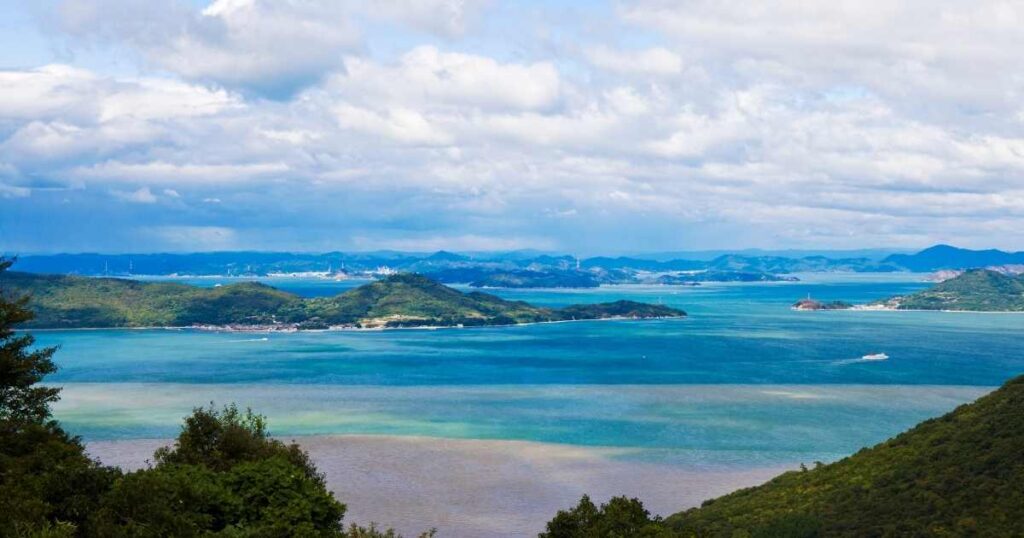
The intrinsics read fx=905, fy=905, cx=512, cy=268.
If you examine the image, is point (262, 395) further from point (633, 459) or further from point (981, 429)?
point (981, 429)

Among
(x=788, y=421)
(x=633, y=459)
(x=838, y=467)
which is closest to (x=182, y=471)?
(x=838, y=467)

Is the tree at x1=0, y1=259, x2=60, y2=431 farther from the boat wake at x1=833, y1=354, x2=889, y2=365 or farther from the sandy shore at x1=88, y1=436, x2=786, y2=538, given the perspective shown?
the boat wake at x1=833, y1=354, x2=889, y2=365

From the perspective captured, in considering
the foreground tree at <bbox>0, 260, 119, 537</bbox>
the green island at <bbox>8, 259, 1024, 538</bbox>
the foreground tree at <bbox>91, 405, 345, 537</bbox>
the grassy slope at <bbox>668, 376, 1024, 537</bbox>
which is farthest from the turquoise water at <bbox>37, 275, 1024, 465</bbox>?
the foreground tree at <bbox>91, 405, 345, 537</bbox>

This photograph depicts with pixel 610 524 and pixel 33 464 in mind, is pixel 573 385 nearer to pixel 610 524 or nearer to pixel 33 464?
pixel 610 524

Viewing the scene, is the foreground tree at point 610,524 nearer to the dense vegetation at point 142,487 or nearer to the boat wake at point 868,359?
the dense vegetation at point 142,487

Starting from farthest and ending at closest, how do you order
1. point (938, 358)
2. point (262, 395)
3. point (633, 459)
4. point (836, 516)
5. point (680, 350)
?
1. point (680, 350)
2. point (938, 358)
3. point (262, 395)
4. point (633, 459)
5. point (836, 516)
